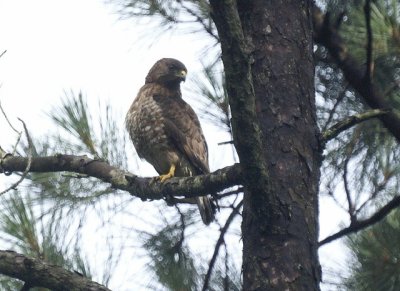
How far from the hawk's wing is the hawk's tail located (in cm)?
64

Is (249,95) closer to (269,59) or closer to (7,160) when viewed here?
(269,59)

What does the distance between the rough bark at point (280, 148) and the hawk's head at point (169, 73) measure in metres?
2.69

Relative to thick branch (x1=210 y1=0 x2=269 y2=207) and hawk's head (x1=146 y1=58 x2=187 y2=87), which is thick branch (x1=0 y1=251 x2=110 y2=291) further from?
hawk's head (x1=146 y1=58 x2=187 y2=87)

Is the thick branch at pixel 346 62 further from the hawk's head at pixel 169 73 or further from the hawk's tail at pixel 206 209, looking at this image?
the hawk's head at pixel 169 73

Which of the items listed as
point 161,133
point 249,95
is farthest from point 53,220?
point 249,95

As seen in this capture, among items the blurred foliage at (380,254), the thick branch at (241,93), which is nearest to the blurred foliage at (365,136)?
the blurred foliage at (380,254)

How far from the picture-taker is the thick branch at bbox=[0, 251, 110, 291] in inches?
129

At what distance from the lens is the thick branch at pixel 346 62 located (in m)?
3.84

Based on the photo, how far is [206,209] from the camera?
4.71m

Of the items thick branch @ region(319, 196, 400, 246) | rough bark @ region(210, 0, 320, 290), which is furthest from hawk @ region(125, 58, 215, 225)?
rough bark @ region(210, 0, 320, 290)

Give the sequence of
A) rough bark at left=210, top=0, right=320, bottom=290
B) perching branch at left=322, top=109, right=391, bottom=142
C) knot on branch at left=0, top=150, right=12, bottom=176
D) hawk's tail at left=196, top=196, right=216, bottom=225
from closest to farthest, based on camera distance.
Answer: rough bark at left=210, top=0, right=320, bottom=290
perching branch at left=322, top=109, right=391, bottom=142
knot on branch at left=0, top=150, right=12, bottom=176
hawk's tail at left=196, top=196, right=216, bottom=225

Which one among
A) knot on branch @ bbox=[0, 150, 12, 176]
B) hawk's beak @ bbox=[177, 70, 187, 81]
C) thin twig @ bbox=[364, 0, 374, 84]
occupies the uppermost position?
hawk's beak @ bbox=[177, 70, 187, 81]

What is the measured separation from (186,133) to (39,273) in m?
2.41

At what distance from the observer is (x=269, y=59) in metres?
3.43
